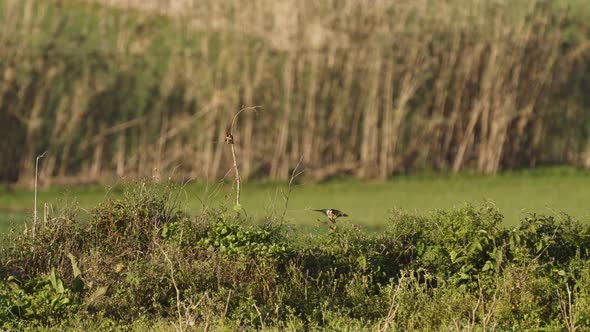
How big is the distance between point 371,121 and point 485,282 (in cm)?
875

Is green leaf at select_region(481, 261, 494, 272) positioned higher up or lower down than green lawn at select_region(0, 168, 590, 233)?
higher up

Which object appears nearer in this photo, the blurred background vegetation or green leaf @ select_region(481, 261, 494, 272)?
green leaf @ select_region(481, 261, 494, 272)

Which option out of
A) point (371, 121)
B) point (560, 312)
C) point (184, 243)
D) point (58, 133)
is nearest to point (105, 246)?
point (184, 243)

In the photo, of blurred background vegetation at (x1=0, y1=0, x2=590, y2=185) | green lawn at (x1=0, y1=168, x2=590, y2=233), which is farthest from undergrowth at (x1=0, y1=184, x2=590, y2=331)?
blurred background vegetation at (x1=0, y1=0, x2=590, y2=185)

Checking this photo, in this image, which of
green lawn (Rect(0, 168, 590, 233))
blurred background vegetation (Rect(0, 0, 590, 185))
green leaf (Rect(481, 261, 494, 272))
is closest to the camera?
green leaf (Rect(481, 261, 494, 272))

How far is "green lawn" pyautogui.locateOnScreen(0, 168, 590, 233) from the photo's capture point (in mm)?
14047

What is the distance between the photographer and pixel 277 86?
16.5 m

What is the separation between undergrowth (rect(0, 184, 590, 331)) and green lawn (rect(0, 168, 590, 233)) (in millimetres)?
4767

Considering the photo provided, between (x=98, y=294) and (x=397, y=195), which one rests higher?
(x=98, y=294)

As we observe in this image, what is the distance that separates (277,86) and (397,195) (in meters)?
2.42

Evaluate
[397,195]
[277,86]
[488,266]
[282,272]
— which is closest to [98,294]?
[282,272]

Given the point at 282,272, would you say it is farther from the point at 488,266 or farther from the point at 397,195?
the point at 397,195

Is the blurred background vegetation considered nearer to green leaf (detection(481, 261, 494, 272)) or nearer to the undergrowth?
the undergrowth

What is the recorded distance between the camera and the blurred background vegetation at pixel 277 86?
15766 mm
